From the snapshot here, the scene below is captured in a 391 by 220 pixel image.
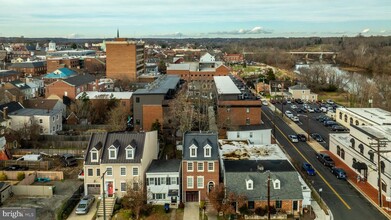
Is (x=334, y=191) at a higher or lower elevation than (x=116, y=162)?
lower

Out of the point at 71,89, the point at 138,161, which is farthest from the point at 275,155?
the point at 71,89

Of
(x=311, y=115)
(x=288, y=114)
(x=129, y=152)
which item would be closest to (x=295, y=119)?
(x=288, y=114)

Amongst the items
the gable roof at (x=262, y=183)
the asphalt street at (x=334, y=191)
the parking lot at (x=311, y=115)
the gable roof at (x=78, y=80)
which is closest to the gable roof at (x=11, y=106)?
the gable roof at (x=78, y=80)

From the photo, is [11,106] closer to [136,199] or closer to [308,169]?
[136,199]

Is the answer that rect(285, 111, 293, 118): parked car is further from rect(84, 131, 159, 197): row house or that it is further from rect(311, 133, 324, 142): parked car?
rect(84, 131, 159, 197): row house

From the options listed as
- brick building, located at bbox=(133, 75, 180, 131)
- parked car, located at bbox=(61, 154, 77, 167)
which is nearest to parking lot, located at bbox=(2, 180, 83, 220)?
parked car, located at bbox=(61, 154, 77, 167)

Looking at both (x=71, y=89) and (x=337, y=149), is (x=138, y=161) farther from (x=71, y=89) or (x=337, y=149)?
(x=71, y=89)
